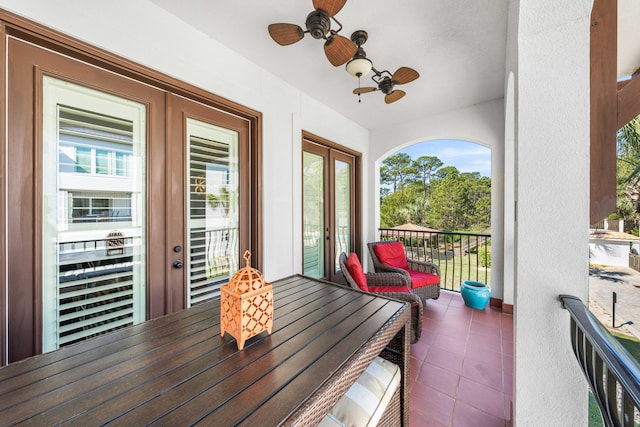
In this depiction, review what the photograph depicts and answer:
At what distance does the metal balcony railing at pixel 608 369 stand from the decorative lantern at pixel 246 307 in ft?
3.30

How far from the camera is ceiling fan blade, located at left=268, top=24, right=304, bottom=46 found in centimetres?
166

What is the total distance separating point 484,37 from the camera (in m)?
2.12

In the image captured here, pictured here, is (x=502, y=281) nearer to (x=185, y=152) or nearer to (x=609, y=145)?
(x=609, y=145)

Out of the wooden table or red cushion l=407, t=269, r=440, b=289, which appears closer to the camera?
the wooden table

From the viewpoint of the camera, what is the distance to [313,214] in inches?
144

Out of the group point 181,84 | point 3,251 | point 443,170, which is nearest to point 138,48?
point 181,84

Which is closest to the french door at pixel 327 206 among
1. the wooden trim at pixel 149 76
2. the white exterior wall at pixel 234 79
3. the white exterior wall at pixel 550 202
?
the white exterior wall at pixel 234 79

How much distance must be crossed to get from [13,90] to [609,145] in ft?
9.93

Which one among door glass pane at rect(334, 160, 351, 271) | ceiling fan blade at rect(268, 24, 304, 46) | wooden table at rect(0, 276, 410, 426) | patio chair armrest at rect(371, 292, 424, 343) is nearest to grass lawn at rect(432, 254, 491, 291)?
patio chair armrest at rect(371, 292, 424, 343)

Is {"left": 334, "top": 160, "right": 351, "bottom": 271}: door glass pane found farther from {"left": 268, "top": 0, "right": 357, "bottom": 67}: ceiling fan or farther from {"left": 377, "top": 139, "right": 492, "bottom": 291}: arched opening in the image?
{"left": 377, "top": 139, "right": 492, "bottom": 291}: arched opening

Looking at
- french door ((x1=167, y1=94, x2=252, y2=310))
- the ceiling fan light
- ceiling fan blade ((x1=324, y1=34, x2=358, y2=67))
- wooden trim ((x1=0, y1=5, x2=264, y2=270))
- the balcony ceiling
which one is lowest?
french door ((x1=167, y1=94, x2=252, y2=310))

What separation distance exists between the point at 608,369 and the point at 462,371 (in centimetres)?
170

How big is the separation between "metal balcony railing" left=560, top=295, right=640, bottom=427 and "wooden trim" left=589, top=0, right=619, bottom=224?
497mm

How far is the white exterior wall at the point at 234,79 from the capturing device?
1.53 meters
